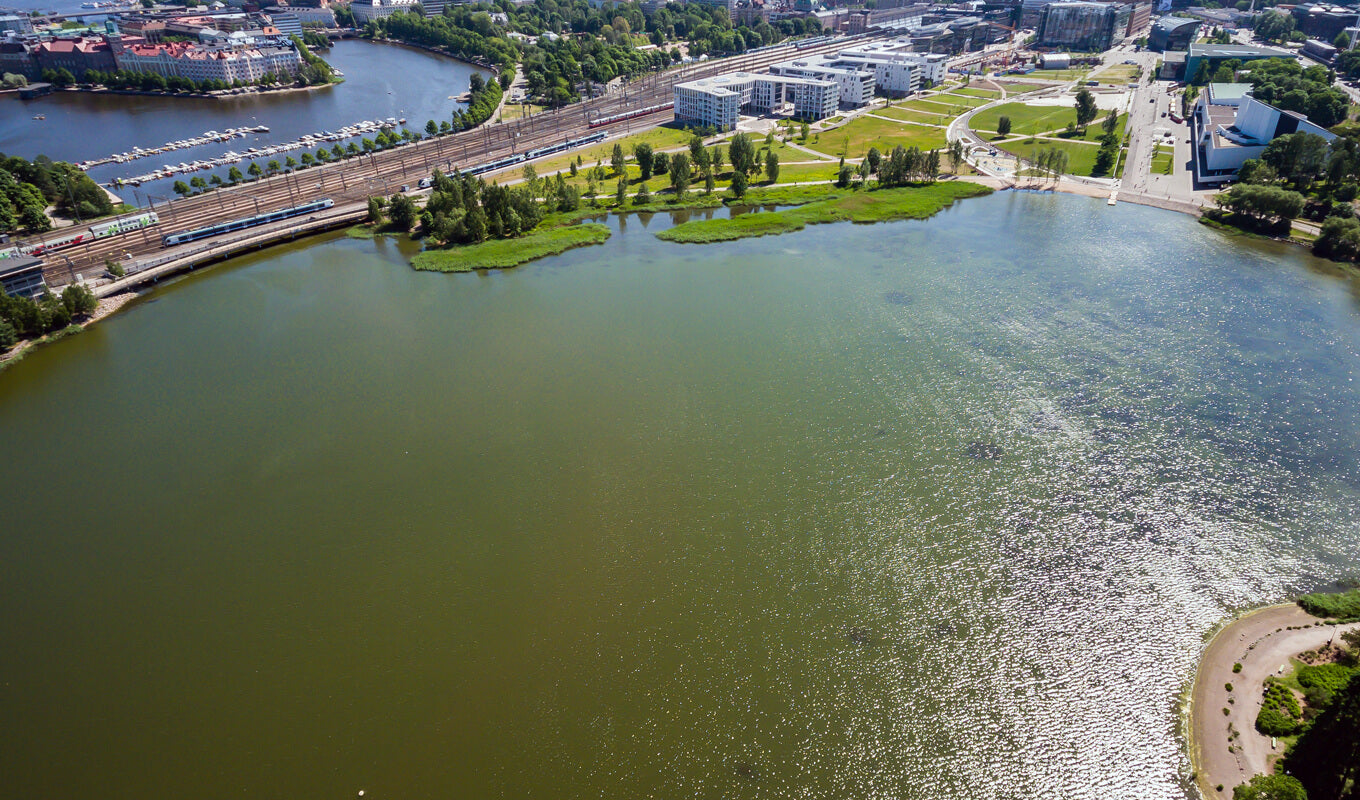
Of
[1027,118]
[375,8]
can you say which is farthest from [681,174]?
[375,8]

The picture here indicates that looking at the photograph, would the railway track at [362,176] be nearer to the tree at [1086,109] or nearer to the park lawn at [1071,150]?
the park lawn at [1071,150]

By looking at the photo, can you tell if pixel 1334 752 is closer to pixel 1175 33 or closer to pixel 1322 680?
pixel 1322 680

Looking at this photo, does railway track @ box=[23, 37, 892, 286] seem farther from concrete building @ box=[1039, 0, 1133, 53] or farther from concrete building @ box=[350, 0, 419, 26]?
concrete building @ box=[1039, 0, 1133, 53]

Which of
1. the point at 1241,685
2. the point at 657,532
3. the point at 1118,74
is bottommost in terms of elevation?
the point at 1241,685

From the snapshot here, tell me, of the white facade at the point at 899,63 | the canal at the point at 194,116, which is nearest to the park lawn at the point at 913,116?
the white facade at the point at 899,63

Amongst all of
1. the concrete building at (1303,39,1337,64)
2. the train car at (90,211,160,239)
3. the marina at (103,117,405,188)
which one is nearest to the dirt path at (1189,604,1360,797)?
the train car at (90,211,160,239)

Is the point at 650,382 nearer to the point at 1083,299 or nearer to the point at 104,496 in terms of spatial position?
the point at 104,496
